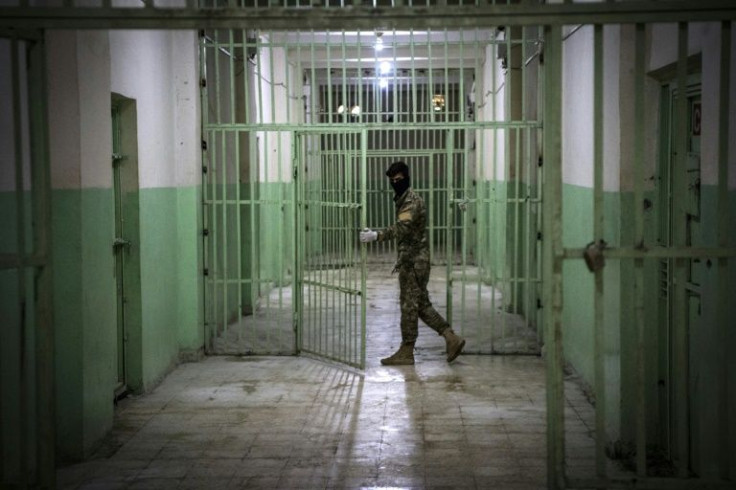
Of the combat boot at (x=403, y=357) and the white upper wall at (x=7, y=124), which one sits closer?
the white upper wall at (x=7, y=124)

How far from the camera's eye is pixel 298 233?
8305 millimetres

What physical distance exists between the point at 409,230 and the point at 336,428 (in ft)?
7.63

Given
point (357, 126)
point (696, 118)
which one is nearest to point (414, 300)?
point (357, 126)

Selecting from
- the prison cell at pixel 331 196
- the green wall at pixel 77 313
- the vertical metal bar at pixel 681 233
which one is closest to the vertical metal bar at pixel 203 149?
the prison cell at pixel 331 196

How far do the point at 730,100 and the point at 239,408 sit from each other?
4059 mm

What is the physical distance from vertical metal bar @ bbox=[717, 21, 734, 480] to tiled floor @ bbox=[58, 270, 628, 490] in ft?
4.33

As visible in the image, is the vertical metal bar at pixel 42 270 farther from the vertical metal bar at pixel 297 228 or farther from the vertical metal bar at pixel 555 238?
the vertical metal bar at pixel 297 228

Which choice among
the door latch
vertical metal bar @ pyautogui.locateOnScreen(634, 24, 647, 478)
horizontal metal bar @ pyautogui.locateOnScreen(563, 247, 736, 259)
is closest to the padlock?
horizontal metal bar @ pyautogui.locateOnScreen(563, 247, 736, 259)

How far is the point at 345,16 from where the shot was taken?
151 inches

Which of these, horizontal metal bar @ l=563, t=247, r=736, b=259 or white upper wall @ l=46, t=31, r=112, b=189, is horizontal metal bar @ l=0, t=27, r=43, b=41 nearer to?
white upper wall @ l=46, t=31, r=112, b=189

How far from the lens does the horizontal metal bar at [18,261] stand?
12.7 feet

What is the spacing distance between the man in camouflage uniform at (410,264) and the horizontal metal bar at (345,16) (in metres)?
4.02

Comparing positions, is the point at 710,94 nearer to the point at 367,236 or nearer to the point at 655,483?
the point at 655,483

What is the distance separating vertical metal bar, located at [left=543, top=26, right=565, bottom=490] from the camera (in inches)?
152
